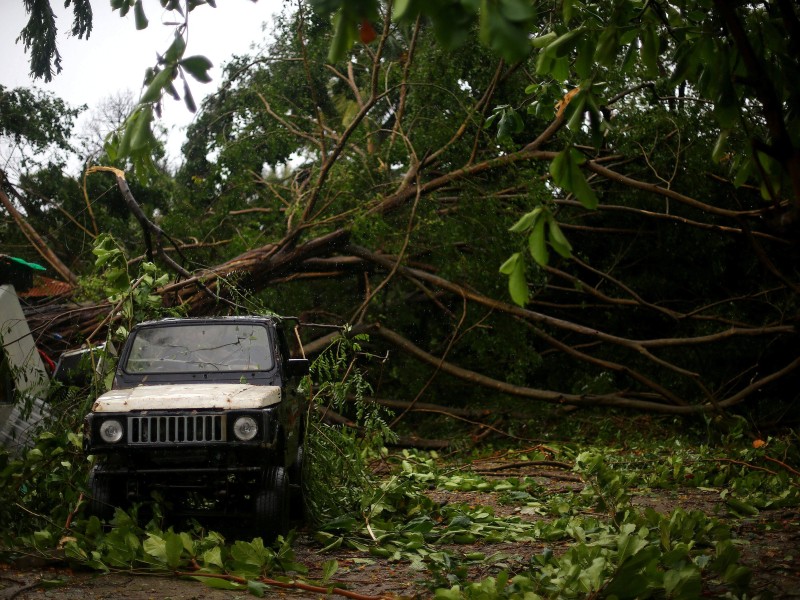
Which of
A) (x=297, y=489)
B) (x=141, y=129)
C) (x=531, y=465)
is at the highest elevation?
(x=141, y=129)

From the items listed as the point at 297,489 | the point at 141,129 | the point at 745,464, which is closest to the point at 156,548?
the point at 297,489

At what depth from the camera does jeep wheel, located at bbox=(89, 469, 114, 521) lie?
580 cm

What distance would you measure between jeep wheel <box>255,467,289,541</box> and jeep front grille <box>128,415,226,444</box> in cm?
47

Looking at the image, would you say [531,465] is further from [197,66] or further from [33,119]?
[33,119]

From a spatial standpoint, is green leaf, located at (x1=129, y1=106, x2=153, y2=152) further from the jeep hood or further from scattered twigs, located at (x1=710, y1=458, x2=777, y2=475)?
scattered twigs, located at (x1=710, y1=458, x2=777, y2=475)

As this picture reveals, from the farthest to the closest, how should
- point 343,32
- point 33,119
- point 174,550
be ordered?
point 33,119, point 174,550, point 343,32

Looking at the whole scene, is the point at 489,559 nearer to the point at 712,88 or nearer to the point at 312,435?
the point at 312,435

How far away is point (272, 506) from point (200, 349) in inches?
61.6

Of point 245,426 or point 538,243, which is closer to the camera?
point 538,243

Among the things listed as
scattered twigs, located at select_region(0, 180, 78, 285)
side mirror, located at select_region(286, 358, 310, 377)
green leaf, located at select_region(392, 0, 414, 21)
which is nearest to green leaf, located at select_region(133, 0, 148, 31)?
green leaf, located at select_region(392, 0, 414, 21)

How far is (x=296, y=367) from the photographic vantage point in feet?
22.0

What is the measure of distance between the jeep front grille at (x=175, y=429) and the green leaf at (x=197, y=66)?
3359 mm

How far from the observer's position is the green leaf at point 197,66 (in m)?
2.60

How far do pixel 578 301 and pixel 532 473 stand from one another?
18.1 feet
